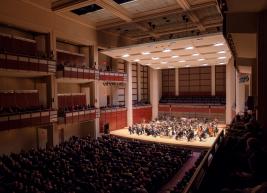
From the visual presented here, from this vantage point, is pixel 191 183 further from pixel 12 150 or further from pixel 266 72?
pixel 12 150

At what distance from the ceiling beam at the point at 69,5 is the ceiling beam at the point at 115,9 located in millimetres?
665

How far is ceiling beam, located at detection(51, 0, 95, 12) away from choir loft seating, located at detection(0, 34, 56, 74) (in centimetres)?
274

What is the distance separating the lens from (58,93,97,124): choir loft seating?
14172 millimetres

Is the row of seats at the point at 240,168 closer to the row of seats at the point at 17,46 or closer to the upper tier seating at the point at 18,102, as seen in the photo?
the upper tier seating at the point at 18,102

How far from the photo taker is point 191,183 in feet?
9.93

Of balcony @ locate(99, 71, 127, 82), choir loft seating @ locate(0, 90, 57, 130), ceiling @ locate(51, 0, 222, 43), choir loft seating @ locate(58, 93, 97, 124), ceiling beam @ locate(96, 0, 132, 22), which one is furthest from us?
balcony @ locate(99, 71, 127, 82)

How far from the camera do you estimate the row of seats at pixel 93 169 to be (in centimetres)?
771

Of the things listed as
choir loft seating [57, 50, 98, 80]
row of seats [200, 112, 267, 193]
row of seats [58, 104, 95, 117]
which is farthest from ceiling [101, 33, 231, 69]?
row of seats [200, 112, 267, 193]

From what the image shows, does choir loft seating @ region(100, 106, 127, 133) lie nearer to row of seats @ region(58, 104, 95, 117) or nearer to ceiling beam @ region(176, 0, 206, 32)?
row of seats @ region(58, 104, 95, 117)

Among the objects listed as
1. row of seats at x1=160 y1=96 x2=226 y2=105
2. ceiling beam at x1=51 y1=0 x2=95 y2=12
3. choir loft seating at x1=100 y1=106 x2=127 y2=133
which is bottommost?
choir loft seating at x1=100 y1=106 x2=127 y2=133

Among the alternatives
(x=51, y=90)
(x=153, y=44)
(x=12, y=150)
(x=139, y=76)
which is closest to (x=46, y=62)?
(x=51, y=90)

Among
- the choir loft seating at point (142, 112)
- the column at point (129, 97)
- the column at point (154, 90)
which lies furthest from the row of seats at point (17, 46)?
the column at point (154, 90)

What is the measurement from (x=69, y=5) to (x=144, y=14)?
493 cm

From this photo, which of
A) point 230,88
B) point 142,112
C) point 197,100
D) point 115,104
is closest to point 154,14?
point 115,104
